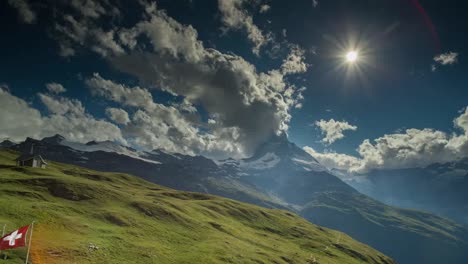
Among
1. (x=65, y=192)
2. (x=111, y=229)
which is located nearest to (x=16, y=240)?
(x=111, y=229)

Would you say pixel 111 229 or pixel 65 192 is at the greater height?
pixel 65 192

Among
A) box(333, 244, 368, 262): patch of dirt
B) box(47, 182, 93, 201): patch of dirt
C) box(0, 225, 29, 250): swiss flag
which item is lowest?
box(0, 225, 29, 250): swiss flag

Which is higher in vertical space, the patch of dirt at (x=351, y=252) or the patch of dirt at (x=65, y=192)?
the patch of dirt at (x=65, y=192)

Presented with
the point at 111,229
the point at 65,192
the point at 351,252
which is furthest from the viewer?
the point at 351,252

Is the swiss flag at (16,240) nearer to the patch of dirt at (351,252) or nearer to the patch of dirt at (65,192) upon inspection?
the patch of dirt at (65,192)

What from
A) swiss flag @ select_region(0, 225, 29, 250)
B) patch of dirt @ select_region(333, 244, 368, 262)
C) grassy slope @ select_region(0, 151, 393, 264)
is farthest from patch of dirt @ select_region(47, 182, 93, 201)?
patch of dirt @ select_region(333, 244, 368, 262)

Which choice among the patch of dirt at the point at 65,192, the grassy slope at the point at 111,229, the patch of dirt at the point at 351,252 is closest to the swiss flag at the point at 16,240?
the grassy slope at the point at 111,229

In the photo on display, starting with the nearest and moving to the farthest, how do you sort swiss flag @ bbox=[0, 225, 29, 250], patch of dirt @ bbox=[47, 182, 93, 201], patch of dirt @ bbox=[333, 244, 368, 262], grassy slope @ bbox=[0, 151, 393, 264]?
swiss flag @ bbox=[0, 225, 29, 250] < grassy slope @ bbox=[0, 151, 393, 264] < patch of dirt @ bbox=[47, 182, 93, 201] < patch of dirt @ bbox=[333, 244, 368, 262]

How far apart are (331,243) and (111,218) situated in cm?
9095

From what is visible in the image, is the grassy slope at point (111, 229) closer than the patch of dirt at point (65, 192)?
Yes

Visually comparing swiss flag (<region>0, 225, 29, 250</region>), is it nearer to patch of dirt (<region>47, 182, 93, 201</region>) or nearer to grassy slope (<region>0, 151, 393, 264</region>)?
grassy slope (<region>0, 151, 393, 264</region>)

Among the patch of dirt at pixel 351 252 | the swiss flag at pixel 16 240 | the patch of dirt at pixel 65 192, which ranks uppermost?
the patch of dirt at pixel 65 192

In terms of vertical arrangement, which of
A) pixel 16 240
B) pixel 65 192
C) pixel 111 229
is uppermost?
pixel 65 192

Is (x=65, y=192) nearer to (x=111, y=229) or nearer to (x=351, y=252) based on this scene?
(x=111, y=229)
